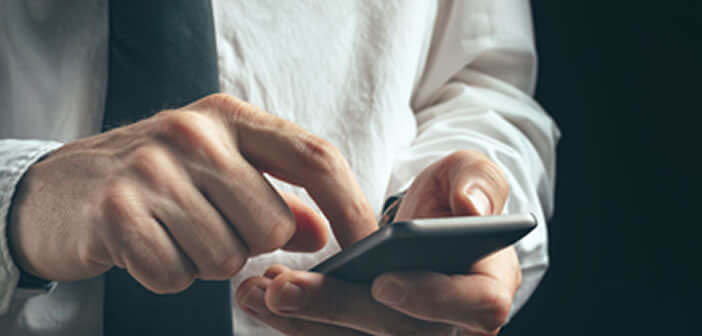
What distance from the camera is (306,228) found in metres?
0.37

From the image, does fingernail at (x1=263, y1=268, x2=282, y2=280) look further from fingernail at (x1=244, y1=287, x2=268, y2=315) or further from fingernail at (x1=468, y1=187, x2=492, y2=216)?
fingernail at (x1=468, y1=187, x2=492, y2=216)

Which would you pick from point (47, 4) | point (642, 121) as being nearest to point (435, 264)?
point (47, 4)

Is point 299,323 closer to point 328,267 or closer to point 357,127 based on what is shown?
point 328,267

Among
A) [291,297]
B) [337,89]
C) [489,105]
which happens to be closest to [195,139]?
[291,297]

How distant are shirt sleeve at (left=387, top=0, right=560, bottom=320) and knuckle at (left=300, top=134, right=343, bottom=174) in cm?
33

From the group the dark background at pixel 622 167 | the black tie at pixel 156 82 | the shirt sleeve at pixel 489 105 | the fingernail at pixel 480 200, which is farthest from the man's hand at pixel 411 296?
the dark background at pixel 622 167

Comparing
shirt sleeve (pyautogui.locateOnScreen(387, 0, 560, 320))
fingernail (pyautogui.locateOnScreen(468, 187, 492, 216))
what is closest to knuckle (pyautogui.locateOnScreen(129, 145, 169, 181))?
fingernail (pyautogui.locateOnScreen(468, 187, 492, 216))

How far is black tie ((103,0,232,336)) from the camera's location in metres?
0.43

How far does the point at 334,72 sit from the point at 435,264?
363 millimetres

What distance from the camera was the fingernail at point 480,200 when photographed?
336 millimetres

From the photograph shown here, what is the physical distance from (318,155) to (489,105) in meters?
0.50

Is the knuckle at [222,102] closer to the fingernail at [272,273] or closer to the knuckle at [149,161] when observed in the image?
the knuckle at [149,161]

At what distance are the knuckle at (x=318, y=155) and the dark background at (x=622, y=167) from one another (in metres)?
0.73

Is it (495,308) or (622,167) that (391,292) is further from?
(622,167)
